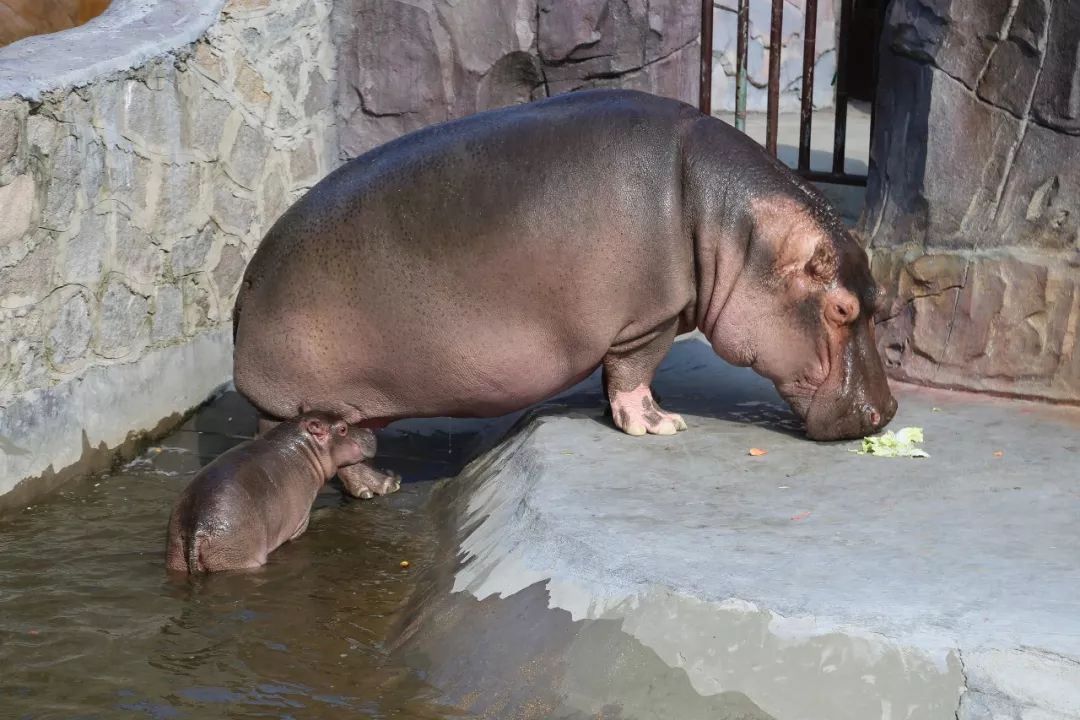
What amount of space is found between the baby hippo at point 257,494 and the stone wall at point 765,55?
6.70m

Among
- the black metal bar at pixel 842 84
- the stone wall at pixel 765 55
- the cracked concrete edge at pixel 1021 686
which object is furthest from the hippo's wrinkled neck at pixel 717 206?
the stone wall at pixel 765 55

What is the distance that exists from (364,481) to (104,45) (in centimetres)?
199

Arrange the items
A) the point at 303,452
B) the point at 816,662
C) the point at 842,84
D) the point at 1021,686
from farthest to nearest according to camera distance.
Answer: the point at 842,84, the point at 303,452, the point at 816,662, the point at 1021,686

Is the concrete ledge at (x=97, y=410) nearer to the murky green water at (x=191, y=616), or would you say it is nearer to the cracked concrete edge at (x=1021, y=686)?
the murky green water at (x=191, y=616)

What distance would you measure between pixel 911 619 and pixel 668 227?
1.93 metres

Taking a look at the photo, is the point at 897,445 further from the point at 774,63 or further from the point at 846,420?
the point at 774,63

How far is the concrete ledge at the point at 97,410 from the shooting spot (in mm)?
4945

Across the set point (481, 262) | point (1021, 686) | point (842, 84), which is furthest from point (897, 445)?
point (842, 84)

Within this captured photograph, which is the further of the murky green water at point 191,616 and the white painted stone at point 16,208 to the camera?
the white painted stone at point 16,208

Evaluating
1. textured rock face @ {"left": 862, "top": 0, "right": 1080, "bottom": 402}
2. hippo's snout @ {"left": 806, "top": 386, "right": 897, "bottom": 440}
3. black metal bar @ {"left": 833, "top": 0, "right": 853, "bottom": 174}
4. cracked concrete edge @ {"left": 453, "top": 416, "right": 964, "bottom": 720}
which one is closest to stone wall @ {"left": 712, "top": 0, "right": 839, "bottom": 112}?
black metal bar @ {"left": 833, "top": 0, "right": 853, "bottom": 174}

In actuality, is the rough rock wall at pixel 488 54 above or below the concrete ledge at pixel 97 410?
above

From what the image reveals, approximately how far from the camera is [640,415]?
4.88m

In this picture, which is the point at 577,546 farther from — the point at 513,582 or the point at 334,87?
the point at 334,87

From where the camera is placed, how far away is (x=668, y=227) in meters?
4.68
